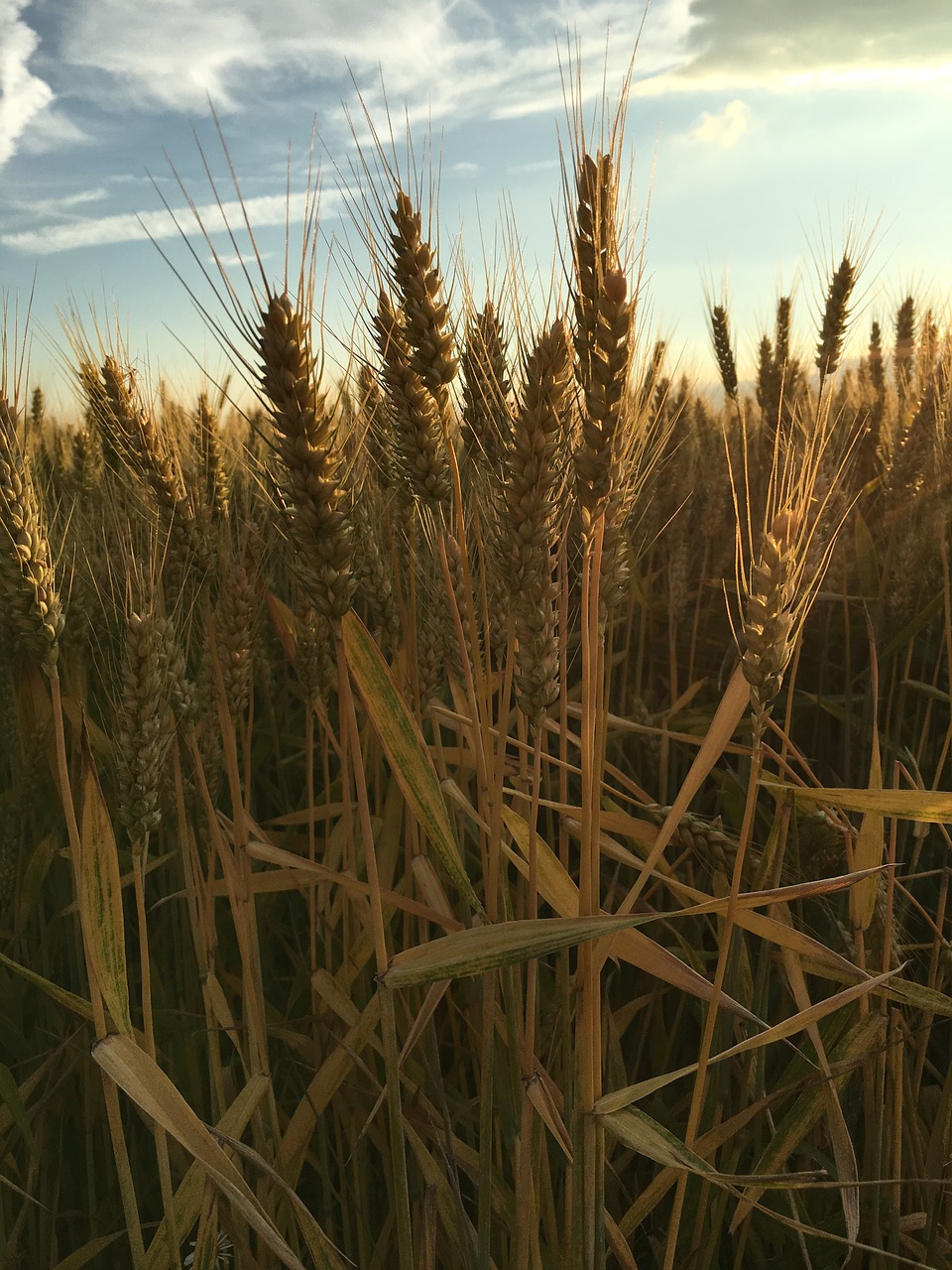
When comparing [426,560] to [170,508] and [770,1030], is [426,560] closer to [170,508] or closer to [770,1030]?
[170,508]

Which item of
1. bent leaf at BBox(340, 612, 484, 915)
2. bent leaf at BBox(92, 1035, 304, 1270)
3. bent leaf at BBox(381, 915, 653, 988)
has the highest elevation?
bent leaf at BBox(340, 612, 484, 915)

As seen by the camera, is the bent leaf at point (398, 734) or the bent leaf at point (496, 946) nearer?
the bent leaf at point (496, 946)

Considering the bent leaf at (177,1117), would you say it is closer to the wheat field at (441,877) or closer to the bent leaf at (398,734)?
the wheat field at (441,877)

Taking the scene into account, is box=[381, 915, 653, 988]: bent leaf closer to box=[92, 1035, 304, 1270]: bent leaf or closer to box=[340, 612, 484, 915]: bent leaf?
box=[340, 612, 484, 915]: bent leaf

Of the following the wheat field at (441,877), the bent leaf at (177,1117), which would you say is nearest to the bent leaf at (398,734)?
the wheat field at (441,877)

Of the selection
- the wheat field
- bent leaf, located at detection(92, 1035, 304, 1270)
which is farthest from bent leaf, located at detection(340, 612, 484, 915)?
bent leaf, located at detection(92, 1035, 304, 1270)

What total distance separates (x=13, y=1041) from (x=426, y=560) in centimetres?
139

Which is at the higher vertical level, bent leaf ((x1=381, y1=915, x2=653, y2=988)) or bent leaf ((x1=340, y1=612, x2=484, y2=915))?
bent leaf ((x1=340, y1=612, x2=484, y2=915))

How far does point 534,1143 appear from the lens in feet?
4.21

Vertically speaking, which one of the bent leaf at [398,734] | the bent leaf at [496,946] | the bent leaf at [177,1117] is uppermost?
the bent leaf at [398,734]

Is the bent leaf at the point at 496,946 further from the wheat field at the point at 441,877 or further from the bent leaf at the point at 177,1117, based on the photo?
the bent leaf at the point at 177,1117

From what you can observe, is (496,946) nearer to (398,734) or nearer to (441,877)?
(398,734)

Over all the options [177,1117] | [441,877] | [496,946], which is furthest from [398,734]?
[441,877]

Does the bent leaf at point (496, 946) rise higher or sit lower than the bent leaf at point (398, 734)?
lower
